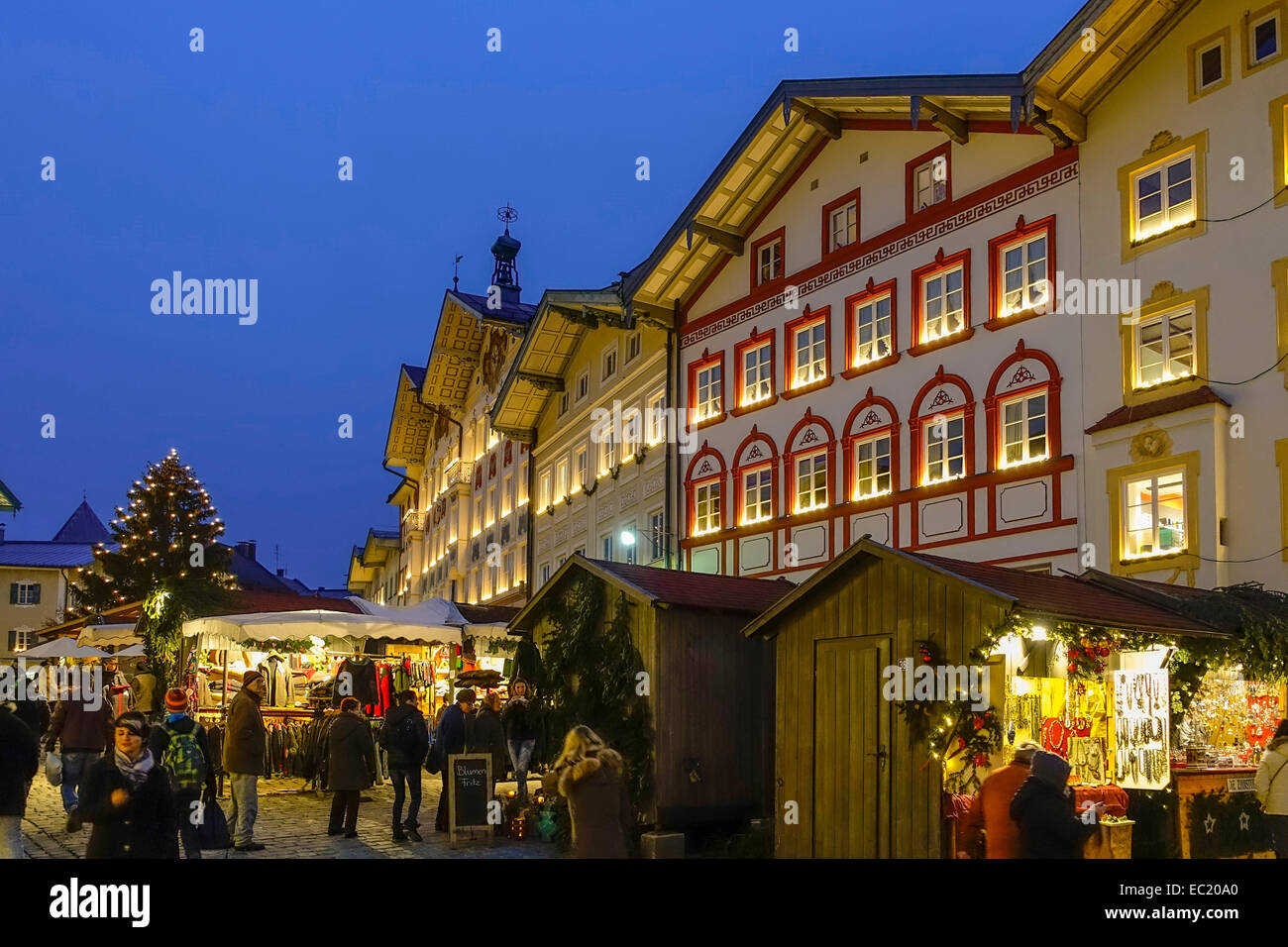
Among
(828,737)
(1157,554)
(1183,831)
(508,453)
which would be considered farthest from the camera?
(508,453)

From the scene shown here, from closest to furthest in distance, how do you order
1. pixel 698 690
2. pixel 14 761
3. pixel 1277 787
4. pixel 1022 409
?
1. pixel 14 761
2. pixel 1277 787
3. pixel 698 690
4. pixel 1022 409

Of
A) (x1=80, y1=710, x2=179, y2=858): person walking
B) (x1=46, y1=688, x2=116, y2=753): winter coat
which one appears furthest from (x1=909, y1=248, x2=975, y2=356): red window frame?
(x1=80, y1=710, x2=179, y2=858): person walking

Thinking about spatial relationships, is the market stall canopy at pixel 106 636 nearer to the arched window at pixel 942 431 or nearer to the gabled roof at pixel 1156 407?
the arched window at pixel 942 431

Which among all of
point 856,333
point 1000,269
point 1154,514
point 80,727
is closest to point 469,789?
point 80,727

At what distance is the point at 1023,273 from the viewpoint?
2153 cm

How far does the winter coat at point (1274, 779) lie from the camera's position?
40.7ft

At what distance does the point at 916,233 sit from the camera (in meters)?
23.7

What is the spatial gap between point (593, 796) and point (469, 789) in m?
7.57

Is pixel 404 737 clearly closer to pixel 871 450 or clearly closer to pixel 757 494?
pixel 871 450

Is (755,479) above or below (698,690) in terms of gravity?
above

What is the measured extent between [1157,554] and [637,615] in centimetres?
740

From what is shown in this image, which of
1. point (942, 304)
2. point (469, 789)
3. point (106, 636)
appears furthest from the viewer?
point (106, 636)
